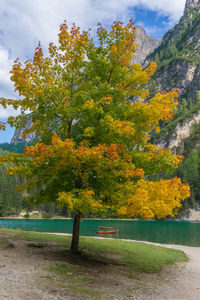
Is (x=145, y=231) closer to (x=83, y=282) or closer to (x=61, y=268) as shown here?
(x=61, y=268)

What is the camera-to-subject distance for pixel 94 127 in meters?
13.3

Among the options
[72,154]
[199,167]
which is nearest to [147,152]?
[72,154]

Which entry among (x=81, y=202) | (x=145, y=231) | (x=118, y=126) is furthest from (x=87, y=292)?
Answer: (x=145, y=231)

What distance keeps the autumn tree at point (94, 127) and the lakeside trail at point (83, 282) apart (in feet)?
9.10

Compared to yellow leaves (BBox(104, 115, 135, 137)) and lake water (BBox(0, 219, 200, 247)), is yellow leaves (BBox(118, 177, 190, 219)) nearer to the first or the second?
yellow leaves (BBox(104, 115, 135, 137))

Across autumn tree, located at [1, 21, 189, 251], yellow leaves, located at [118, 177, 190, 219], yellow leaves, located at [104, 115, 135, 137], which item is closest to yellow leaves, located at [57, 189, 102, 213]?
autumn tree, located at [1, 21, 189, 251]

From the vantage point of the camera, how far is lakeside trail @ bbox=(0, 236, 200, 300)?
7.85 meters

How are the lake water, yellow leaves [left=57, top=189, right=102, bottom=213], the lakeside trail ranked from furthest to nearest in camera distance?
1. the lake water
2. yellow leaves [left=57, top=189, right=102, bottom=213]
3. the lakeside trail

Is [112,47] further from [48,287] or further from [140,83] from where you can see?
[48,287]

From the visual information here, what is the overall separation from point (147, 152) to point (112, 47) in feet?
20.0

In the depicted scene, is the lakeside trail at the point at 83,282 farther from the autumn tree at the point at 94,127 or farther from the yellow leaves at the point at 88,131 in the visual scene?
the yellow leaves at the point at 88,131

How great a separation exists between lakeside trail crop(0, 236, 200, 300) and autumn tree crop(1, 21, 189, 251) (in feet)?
9.10

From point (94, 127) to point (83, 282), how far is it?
733 centimetres

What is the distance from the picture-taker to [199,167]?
16200 cm
